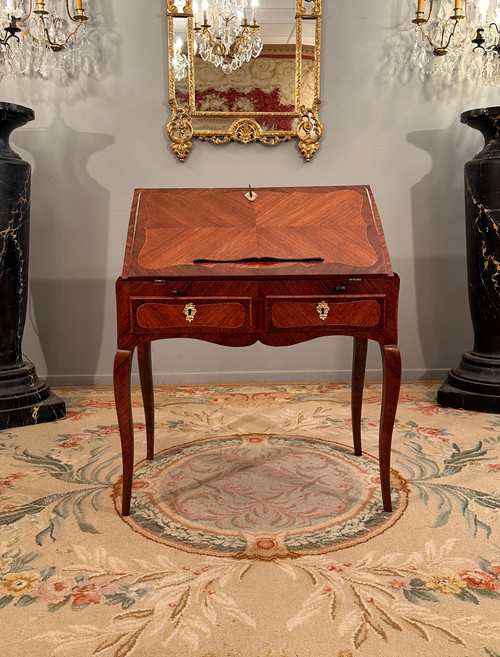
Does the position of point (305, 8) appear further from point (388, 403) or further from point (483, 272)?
point (388, 403)

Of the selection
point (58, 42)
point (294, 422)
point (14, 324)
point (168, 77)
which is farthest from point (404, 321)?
point (58, 42)

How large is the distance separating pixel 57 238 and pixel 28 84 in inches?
39.3

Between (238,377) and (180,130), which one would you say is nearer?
(180,130)

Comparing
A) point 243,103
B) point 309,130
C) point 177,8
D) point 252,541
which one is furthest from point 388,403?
point 177,8

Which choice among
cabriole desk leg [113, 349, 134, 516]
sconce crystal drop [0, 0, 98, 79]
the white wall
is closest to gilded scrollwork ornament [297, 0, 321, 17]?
the white wall

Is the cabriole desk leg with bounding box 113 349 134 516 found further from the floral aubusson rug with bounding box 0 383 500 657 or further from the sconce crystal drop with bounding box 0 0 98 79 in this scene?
the sconce crystal drop with bounding box 0 0 98 79

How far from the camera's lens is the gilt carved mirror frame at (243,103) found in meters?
3.91

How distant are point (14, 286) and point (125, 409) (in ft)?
5.03

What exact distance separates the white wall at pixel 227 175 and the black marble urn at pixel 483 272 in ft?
1.69

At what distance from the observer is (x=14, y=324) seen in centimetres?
351

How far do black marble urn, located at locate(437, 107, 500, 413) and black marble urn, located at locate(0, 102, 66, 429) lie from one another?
8.02ft

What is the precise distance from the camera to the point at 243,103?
400cm

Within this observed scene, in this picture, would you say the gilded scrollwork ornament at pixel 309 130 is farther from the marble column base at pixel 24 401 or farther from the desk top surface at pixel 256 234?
the marble column base at pixel 24 401

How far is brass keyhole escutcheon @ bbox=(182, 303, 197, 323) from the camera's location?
2.24 meters
